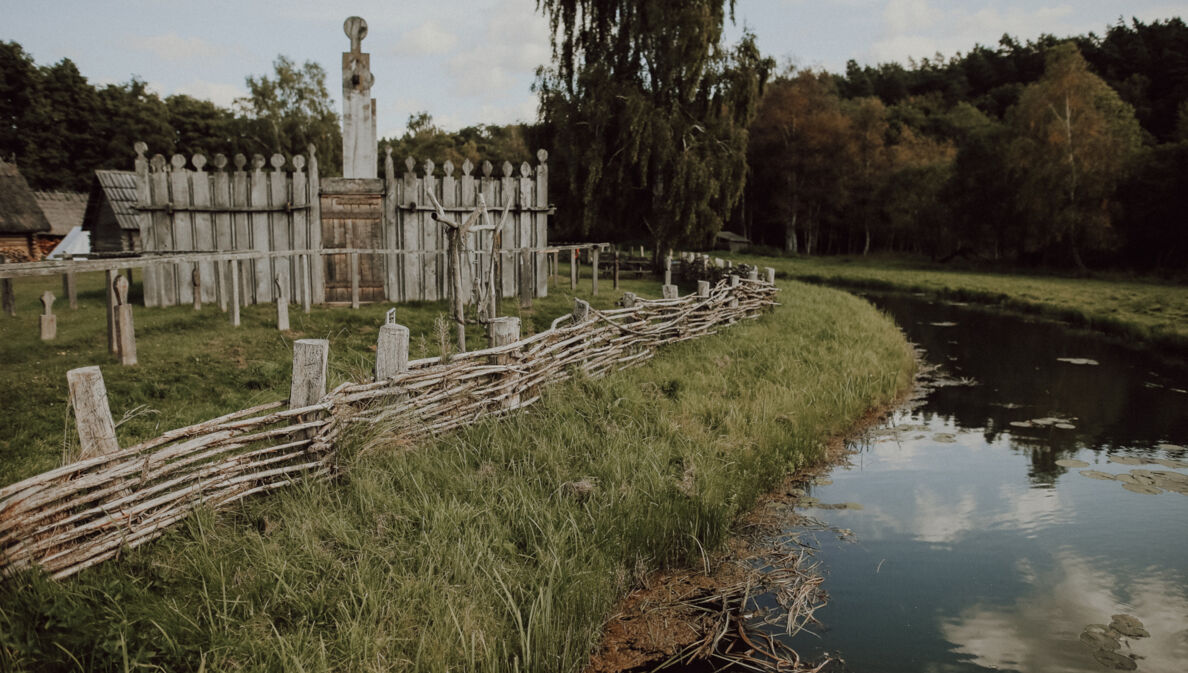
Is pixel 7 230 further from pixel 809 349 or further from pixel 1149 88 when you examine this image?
pixel 1149 88

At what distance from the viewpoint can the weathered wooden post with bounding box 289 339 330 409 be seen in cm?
419

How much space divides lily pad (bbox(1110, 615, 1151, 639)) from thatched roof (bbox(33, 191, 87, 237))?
38.5m

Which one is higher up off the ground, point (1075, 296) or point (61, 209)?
point (61, 209)

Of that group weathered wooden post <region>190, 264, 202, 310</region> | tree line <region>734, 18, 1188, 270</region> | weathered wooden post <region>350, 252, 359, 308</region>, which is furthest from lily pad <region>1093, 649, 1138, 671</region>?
tree line <region>734, 18, 1188, 270</region>

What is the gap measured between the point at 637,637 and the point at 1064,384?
30.2 ft

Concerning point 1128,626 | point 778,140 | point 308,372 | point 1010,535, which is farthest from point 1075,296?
point 778,140

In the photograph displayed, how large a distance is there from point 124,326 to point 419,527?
482cm

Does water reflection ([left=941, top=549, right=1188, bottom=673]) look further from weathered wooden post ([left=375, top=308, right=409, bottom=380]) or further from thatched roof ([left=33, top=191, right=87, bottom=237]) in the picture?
thatched roof ([left=33, top=191, right=87, bottom=237])

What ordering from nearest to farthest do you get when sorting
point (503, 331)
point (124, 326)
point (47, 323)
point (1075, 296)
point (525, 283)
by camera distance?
point (503, 331) → point (124, 326) → point (47, 323) → point (525, 283) → point (1075, 296)

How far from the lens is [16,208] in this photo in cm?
2639

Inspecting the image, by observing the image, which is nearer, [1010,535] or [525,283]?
[1010,535]

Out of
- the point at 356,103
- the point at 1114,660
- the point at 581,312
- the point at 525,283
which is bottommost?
the point at 1114,660

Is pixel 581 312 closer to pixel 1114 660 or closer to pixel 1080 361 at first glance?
pixel 1114 660

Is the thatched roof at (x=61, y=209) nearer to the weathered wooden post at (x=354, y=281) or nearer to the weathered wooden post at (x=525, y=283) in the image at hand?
the weathered wooden post at (x=354, y=281)
